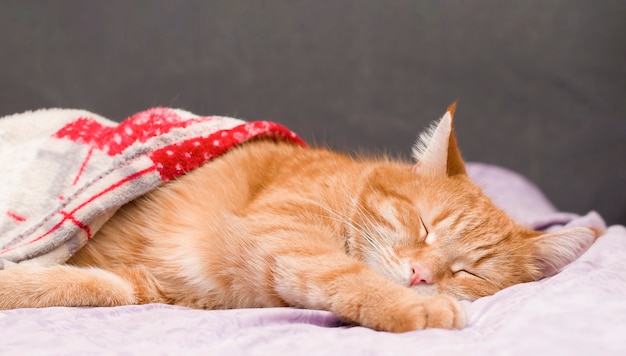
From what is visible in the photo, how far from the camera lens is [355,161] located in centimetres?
193

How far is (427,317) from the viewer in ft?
3.96

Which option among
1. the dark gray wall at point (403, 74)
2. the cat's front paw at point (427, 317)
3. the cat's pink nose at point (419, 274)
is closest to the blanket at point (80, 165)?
the cat's pink nose at point (419, 274)

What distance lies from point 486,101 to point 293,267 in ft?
7.67

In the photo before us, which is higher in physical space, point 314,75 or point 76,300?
point 314,75

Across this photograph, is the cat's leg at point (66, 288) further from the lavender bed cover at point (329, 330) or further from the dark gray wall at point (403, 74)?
the dark gray wall at point (403, 74)

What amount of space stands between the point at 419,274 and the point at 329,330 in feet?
0.94

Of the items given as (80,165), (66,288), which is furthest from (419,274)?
(80,165)

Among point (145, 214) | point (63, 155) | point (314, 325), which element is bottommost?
point (314, 325)

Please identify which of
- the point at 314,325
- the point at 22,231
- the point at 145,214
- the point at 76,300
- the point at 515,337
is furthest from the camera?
the point at 145,214

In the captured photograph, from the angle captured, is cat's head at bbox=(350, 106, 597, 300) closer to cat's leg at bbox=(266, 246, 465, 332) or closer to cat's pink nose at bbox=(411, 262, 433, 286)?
cat's pink nose at bbox=(411, 262, 433, 286)

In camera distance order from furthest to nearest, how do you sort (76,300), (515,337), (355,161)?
(355,161) < (76,300) < (515,337)

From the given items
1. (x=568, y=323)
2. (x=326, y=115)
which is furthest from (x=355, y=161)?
(x=326, y=115)

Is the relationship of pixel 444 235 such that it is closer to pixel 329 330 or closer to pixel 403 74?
pixel 329 330

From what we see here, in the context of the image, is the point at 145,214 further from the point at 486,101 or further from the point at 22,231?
the point at 486,101
